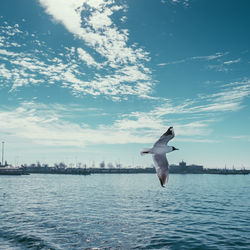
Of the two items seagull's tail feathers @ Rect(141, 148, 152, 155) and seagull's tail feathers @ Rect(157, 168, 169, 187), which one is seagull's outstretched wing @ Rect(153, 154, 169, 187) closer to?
Answer: seagull's tail feathers @ Rect(157, 168, 169, 187)

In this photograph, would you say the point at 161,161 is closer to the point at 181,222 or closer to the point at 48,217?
the point at 181,222

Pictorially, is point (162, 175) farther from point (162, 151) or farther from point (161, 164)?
point (162, 151)

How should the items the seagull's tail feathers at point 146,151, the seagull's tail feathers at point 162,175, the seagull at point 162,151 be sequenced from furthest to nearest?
the seagull at point 162,151
the seagull's tail feathers at point 146,151
the seagull's tail feathers at point 162,175

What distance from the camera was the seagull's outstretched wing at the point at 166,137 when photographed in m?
5.78

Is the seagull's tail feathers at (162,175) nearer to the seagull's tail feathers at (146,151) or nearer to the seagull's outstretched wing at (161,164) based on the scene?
the seagull's outstretched wing at (161,164)

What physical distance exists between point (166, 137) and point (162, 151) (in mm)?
415

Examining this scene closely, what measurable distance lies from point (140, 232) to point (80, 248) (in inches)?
240

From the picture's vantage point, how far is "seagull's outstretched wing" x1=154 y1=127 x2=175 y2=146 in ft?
19.0

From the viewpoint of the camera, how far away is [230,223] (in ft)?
85.0

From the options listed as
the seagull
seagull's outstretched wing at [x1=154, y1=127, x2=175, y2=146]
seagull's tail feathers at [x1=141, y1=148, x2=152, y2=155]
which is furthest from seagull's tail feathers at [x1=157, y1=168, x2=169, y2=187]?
seagull's outstretched wing at [x1=154, y1=127, x2=175, y2=146]

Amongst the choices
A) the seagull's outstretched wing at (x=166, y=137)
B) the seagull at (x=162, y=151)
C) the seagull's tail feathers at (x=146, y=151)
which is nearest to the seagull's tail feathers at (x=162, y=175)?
the seagull at (x=162, y=151)

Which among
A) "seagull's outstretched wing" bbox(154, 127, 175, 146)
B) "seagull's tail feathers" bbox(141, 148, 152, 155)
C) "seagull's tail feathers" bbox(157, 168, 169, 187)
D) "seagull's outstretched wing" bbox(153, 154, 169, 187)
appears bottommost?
"seagull's tail feathers" bbox(157, 168, 169, 187)

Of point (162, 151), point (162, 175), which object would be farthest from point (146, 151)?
point (162, 175)

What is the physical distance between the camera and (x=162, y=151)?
6113 mm
